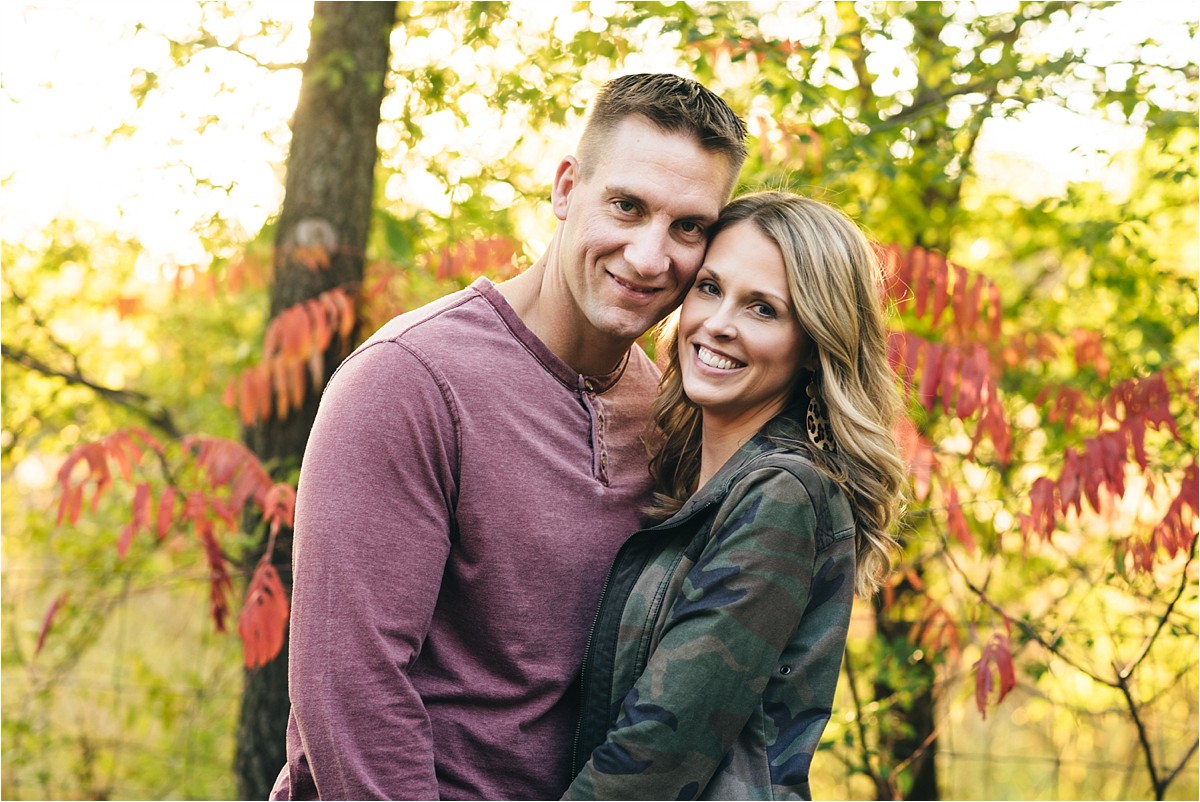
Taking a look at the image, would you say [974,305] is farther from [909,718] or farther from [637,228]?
[909,718]

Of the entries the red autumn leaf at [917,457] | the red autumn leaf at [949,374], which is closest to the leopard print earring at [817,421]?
the red autumn leaf at [917,457]

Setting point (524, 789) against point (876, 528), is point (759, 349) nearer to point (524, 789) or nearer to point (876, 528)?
point (876, 528)

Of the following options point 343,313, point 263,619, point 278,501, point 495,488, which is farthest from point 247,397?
point 495,488

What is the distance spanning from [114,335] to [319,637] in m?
4.60

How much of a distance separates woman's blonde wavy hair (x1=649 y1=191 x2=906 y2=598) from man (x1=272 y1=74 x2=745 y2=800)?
18 cm

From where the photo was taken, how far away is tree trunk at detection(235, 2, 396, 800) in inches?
155

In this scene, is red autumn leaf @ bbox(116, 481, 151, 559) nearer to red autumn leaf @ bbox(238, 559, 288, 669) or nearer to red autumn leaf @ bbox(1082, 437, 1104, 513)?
red autumn leaf @ bbox(238, 559, 288, 669)

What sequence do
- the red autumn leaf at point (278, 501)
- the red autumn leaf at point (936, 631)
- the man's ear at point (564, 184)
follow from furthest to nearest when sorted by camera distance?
the red autumn leaf at point (936, 631), the red autumn leaf at point (278, 501), the man's ear at point (564, 184)

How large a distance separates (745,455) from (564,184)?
0.80 metres

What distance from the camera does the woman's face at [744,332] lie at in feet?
7.14

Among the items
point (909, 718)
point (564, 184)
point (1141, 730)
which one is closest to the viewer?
point (564, 184)

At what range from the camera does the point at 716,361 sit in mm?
2199

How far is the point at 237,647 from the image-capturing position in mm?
5398

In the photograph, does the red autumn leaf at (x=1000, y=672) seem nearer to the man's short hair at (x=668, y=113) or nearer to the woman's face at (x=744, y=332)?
the woman's face at (x=744, y=332)
